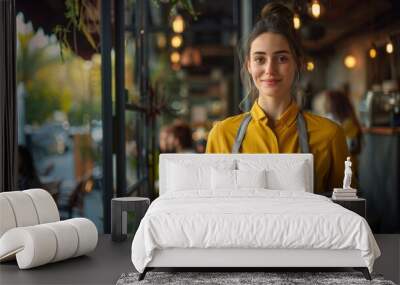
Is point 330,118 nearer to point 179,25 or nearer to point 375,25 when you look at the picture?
point 375,25

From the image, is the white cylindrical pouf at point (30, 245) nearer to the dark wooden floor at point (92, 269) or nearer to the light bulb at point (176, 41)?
the dark wooden floor at point (92, 269)

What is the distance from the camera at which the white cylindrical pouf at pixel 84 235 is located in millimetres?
5818

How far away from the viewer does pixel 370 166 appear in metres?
7.26

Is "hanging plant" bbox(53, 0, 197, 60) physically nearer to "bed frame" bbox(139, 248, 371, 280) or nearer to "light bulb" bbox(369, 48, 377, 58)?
"light bulb" bbox(369, 48, 377, 58)

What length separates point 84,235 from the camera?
19.2ft

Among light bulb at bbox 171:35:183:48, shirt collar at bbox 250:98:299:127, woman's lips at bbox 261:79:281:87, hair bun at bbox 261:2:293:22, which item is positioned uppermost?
hair bun at bbox 261:2:293:22

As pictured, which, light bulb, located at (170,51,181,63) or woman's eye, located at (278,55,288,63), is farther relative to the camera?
light bulb, located at (170,51,181,63)

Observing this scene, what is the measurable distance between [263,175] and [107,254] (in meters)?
1.58

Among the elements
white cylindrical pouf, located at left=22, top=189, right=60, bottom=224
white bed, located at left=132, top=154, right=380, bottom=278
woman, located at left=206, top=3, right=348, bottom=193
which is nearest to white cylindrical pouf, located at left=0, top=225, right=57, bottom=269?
white cylindrical pouf, located at left=22, top=189, right=60, bottom=224

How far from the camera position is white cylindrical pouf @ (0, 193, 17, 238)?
18.5 ft

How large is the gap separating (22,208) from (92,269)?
0.82 m

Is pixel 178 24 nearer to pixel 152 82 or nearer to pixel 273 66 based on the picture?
pixel 152 82

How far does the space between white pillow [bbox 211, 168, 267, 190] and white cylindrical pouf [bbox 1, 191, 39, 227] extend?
1.64 m

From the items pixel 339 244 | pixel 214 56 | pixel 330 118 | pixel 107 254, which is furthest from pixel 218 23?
pixel 339 244
